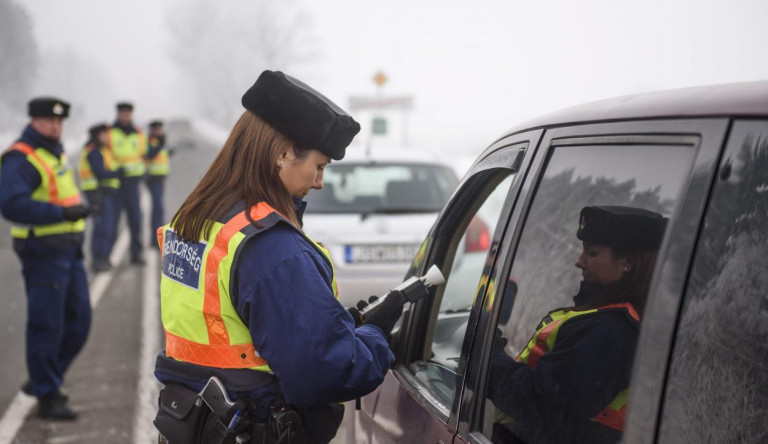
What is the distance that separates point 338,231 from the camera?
6176 millimetres

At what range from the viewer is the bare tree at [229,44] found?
75125mm

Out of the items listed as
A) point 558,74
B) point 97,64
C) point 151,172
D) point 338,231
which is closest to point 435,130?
point 558,74

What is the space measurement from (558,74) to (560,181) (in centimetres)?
5982

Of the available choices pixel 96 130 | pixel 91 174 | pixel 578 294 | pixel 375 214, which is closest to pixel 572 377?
pixel 578 294

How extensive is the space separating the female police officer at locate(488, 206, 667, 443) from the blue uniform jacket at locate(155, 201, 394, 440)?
382 millimetres

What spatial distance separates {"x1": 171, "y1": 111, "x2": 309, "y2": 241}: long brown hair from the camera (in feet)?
6.30

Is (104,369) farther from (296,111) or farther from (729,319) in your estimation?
(729,319)

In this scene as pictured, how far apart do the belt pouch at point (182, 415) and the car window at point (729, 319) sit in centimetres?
122

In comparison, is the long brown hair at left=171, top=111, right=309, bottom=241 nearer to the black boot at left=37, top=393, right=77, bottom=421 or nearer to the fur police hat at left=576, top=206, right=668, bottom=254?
the fur police hat at left=576, top=206, right=668, bottom=254

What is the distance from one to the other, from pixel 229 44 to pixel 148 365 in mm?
79536

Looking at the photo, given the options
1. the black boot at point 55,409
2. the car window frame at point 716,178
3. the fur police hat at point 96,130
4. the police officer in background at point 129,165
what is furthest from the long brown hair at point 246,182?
the police officer in background at point 129,165

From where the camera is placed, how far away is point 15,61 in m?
73.1

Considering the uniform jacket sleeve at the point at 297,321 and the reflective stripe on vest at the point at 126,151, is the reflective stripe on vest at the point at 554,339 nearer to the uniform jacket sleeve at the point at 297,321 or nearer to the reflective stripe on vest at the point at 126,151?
the uniform jacket sleeve at the point at 297,321

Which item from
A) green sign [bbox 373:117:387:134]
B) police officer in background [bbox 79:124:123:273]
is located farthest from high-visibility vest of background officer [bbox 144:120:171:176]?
green sign [bbox 373:117:387:134]
